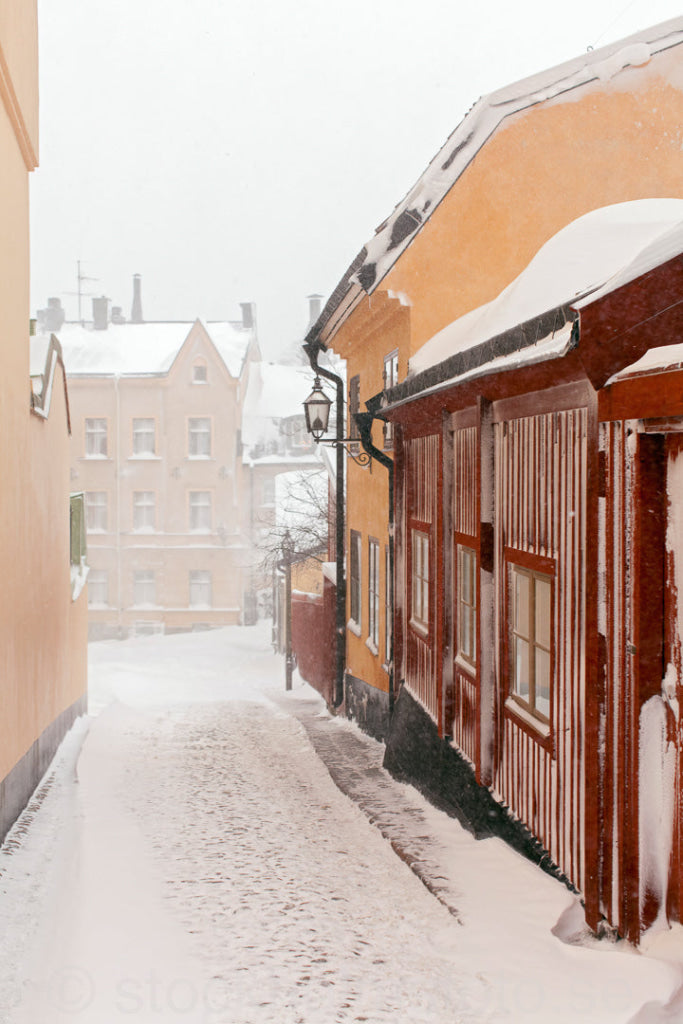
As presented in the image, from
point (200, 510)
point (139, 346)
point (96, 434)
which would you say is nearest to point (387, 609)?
point (200, 510)

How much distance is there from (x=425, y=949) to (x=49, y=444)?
708 cm

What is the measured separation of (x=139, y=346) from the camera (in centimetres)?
3612

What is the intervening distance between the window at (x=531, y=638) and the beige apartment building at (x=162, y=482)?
29.8 meters

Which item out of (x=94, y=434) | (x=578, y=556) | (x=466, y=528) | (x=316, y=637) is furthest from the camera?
(x=94, y=434)

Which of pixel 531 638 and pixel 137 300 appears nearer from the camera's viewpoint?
pixel 531 638

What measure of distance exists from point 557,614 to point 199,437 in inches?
1227

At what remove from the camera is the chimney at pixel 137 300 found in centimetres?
4328

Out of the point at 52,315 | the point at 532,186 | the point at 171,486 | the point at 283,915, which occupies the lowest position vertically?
the point at 283,915

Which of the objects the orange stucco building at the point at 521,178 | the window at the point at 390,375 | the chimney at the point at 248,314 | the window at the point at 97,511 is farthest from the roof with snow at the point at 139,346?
the orange stucco building at the point at 521,178

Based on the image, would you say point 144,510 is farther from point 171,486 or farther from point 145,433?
point 145,433

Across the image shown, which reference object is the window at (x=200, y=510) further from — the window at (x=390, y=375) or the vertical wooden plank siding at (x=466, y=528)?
the vertical wooden plank siding at (x=466, y=528)

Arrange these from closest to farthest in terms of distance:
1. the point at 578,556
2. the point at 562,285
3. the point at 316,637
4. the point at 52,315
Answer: the point at 578,556, the point at 562,285, the point at 316,637, the point at 52,315

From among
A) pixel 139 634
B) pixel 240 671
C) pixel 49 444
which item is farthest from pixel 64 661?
pixel 139 634

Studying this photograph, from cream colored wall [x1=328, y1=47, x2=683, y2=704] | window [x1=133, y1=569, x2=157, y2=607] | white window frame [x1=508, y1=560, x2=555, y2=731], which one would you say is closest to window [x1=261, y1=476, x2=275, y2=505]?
window [x1=133, y1=569, x2=157, y2=607]
